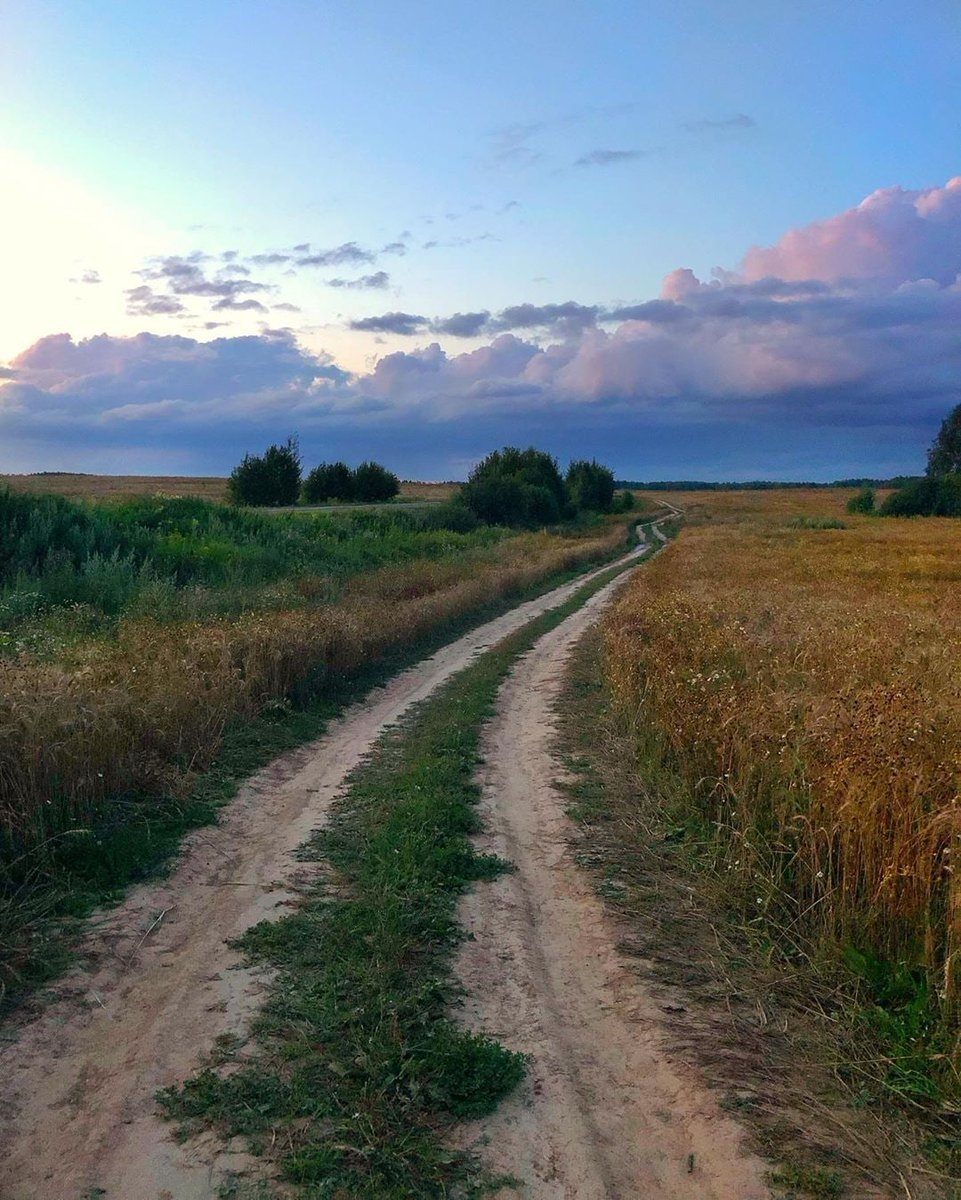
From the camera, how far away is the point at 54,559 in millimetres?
18547

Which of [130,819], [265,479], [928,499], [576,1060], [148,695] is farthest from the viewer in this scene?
[928,499]

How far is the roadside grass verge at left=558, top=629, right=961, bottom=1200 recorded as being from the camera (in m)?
3.38

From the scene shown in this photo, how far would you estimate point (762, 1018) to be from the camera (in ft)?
14.2

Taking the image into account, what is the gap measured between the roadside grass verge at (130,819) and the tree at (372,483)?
5279cm

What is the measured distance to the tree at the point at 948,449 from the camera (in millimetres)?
95938

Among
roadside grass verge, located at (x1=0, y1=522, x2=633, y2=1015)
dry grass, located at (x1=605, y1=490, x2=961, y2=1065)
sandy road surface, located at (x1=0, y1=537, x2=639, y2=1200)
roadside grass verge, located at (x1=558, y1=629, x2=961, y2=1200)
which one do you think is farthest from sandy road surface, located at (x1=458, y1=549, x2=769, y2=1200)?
roadside grass verge, located at (x1=0, y1=522, x2=633, y2=1015)

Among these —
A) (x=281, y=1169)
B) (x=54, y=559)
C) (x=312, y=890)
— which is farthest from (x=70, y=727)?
(x=54, y=559)

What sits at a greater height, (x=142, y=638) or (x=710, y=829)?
(x=142, y=638)

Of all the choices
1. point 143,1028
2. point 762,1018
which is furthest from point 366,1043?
point 762,1018

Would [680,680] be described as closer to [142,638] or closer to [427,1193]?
[427,1193]

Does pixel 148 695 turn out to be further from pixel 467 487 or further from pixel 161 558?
pixel 467 487

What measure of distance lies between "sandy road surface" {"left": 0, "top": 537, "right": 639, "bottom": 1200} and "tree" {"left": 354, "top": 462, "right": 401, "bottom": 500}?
59621 millimetres

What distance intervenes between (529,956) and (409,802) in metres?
2.57

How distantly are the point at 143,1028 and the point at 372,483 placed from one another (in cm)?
6340
